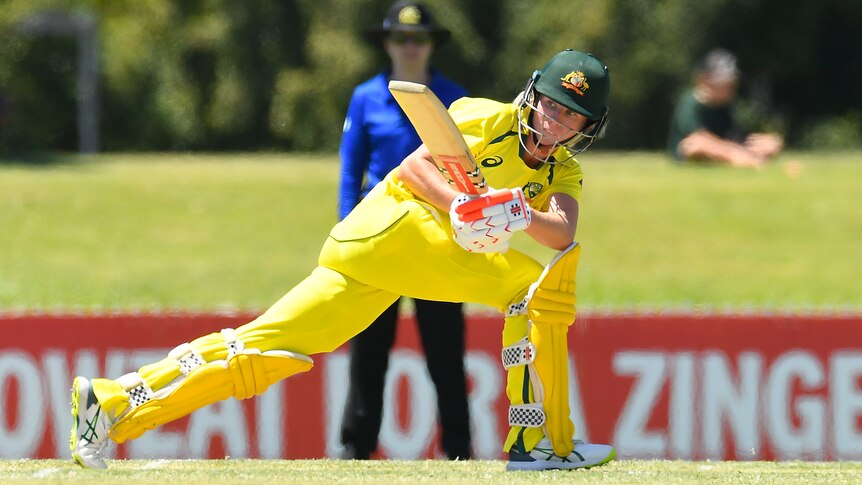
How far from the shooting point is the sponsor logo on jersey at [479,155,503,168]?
4840 millimetres

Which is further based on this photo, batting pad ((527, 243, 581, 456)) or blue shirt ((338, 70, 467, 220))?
blue shirt ((338, 70, 467, 220))

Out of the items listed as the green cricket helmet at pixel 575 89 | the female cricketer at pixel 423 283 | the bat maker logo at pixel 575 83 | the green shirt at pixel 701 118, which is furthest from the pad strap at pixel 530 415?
the green shirt at pixel 701 118

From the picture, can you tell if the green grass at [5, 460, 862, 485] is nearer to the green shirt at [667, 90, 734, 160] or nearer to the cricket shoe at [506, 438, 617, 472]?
the cricket shoe at [506, 438, 617, 472]

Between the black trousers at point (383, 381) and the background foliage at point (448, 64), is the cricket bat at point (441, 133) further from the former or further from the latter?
the background foliage at point (448, 64)

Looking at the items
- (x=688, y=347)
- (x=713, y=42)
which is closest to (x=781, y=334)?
(x=688, y=347)

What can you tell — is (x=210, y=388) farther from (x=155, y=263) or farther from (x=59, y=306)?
(x=155, y=263)

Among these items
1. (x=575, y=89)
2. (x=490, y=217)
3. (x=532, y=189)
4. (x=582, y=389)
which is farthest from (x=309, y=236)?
(x=490, y=217)

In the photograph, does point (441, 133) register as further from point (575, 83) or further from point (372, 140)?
point (372, 140)

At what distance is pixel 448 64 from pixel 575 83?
19.3 metres

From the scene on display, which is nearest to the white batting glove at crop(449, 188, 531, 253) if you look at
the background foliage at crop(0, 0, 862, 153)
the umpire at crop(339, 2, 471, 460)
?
the umpire at crop(339, 2, 471, 460)

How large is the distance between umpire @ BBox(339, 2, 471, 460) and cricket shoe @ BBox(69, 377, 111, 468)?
159cm

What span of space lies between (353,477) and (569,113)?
1434 millimetres

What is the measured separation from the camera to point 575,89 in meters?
4.72

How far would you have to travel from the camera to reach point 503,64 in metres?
24.6
